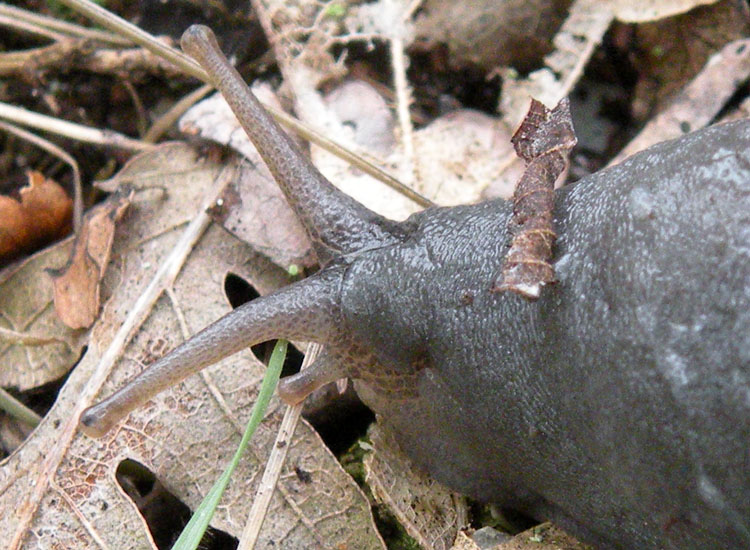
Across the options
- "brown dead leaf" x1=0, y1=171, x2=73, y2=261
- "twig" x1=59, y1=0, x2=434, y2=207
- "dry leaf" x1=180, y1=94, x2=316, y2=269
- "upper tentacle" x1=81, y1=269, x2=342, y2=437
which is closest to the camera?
"upper tentacle" x1=81, y1=269, x2=342, y2=437

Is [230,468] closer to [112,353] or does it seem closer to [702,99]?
[112,353]

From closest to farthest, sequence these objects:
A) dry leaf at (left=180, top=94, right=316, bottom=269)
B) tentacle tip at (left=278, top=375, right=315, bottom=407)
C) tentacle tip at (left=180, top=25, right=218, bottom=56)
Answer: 1. tentacle tip at (left=278, top=375, right=315, bottom=407)
2. tentacle tip at (left=180, top=25, right=218, bottom=56)
3. dry leaf at (left=180, top=94, right=316, bottom=269)

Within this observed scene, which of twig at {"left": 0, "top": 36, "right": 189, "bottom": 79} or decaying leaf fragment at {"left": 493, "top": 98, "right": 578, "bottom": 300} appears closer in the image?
decaying leaf fragment at {"left": 493, "top": 98, "right": 578, "bottom": 300}

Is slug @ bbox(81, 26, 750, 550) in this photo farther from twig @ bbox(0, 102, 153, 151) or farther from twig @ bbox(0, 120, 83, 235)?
twig @ bbox(0, 120, 83, 235)

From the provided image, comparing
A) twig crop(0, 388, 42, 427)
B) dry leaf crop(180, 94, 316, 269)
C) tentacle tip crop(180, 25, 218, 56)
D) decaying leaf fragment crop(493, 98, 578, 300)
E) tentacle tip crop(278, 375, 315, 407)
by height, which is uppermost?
tentacle tip crop(180, 25, 218, 56)

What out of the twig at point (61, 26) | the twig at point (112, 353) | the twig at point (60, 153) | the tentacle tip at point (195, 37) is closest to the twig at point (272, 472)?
the twig at point (112, 353)

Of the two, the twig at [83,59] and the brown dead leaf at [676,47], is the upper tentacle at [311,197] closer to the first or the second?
the twig at [83,59]

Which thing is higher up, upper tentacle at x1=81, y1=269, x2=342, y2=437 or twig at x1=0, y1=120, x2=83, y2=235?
twig at x1=0, y1=120, x2=83, y2=235

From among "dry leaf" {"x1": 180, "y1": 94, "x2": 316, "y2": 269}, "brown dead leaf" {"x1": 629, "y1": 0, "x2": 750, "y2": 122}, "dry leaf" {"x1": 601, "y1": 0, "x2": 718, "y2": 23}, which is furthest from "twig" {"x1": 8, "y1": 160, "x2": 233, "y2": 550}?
"brown dead leaf" {"x1": 629, "y1": 0, "x2": 750, "y2": 122}
